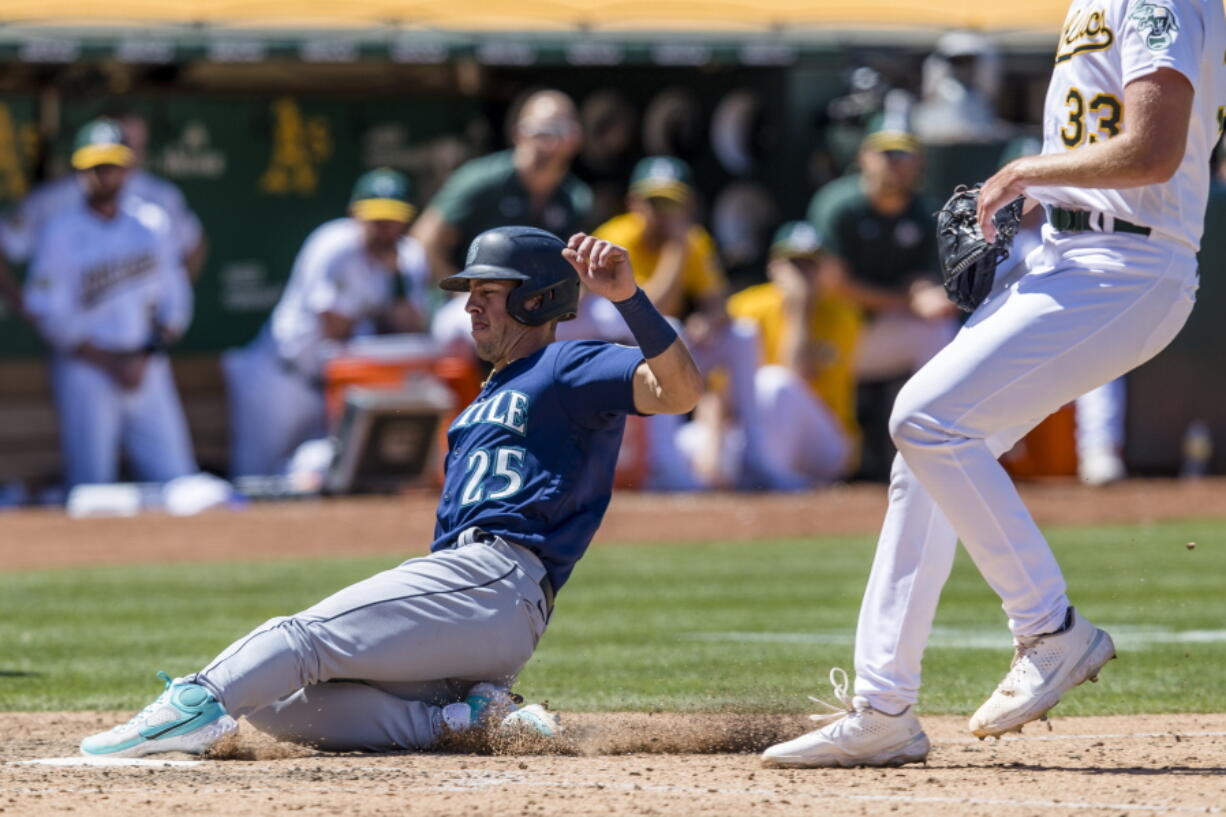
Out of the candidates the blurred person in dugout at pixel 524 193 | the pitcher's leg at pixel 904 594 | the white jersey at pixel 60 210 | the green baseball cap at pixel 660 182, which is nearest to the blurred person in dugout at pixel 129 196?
the white jersey at pixel 60 210

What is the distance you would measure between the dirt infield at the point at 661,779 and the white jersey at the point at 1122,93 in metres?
1.23

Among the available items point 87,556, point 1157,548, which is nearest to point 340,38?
point 87,556

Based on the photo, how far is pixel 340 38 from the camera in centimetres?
1351

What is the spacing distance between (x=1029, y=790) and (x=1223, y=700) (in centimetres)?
190

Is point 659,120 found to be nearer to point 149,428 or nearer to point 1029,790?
point 149,428

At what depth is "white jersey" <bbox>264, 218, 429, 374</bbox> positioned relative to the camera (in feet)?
41.5

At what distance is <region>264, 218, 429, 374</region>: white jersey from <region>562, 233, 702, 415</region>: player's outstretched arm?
7829 mm

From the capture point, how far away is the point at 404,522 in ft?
37.3

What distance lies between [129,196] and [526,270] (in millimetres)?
8292

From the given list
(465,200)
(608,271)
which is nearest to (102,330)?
(465,200)

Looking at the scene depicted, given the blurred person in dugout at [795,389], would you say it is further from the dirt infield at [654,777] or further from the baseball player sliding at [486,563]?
the baseball player sliding at [486,563]

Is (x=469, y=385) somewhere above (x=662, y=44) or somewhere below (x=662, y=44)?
below

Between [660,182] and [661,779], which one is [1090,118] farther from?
[660,182]

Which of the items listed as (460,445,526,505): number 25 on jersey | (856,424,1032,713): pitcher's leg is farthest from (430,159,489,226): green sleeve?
(856,424,1032,713): pitcher's leg
